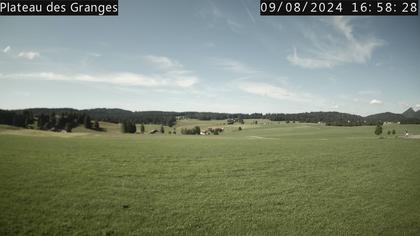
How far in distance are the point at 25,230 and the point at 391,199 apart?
17915 mm

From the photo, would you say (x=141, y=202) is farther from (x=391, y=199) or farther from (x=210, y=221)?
(x=391, y=199)

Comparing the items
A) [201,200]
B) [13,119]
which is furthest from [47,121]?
[201,200]

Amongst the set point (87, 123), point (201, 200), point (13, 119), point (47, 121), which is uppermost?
point (13, 119)

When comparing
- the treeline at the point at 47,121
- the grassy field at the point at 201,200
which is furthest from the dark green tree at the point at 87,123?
the grassy field at the point at 201,200

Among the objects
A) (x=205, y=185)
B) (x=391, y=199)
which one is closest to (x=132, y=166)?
(x=205, y=185)

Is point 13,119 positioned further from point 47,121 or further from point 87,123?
point 87,123

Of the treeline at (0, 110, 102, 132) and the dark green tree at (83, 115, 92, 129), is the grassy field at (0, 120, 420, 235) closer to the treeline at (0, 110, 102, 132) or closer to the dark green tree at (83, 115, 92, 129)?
the treeline at (0, 110, 102, 132)

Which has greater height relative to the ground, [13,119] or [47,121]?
[13,119]

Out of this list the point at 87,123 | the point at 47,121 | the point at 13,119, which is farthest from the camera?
the point at 87,123

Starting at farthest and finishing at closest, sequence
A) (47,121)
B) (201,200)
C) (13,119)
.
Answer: (47,121) < (13,119) < (201,200)

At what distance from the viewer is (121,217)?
42.3 ft

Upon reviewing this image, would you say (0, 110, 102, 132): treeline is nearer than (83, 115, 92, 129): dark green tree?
Yes

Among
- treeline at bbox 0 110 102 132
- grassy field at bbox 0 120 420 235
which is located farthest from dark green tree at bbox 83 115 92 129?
grassy field at bbox 0 120 420 235

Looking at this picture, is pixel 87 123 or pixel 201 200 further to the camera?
pixel 87 123
